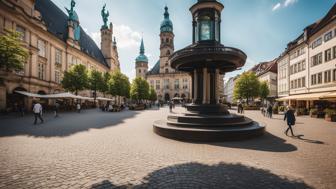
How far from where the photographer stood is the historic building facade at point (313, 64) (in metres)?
23.7

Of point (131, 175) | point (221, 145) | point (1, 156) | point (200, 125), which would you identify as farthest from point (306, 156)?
point (1, 156)

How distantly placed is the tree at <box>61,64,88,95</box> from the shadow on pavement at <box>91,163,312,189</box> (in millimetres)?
31374

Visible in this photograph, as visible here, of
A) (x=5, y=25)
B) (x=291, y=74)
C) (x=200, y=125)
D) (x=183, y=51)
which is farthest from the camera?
(x=291, y=74)

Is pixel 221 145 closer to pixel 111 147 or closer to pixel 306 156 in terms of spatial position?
pixel 306 156

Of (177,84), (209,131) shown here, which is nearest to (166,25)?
(177,84)

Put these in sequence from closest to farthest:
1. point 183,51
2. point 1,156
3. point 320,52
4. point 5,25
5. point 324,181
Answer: point 324,181, point 1,156, point 183,51, point 5,25, point 320,52

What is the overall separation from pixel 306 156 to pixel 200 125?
14.4ft

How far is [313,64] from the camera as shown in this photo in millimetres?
28062

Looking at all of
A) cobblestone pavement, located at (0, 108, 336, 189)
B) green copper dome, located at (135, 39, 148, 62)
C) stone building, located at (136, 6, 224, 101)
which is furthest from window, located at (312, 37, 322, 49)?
green copper dome, located at (135, 39, 148, 62)

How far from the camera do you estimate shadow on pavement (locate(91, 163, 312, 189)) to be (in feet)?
12.8

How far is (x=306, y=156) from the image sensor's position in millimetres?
5945

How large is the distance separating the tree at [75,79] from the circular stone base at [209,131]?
26.7 meters

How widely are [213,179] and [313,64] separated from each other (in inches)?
1301

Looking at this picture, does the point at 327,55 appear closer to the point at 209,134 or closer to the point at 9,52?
the point at 209,134
